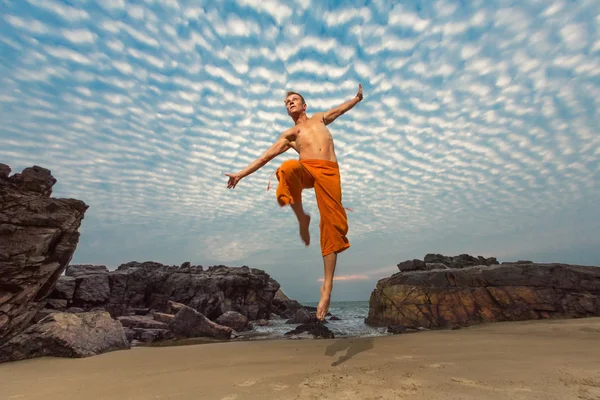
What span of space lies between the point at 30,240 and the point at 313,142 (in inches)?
247

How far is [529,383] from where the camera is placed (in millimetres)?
2014

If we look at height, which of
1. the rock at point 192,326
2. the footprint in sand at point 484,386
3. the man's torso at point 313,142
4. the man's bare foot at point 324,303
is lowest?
the rock at point 192,326

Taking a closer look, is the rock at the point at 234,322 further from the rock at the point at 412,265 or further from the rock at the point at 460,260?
the rock at the point at 460,260

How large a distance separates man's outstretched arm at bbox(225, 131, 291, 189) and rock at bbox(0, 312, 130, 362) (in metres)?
3.76

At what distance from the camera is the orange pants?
120 inches

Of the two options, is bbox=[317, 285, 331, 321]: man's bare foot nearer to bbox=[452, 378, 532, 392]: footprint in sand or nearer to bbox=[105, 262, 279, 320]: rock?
bbox=[452, 378, 532, 392]: footprint in sand

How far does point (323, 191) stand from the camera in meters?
3.26

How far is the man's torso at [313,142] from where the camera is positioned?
3457 mm

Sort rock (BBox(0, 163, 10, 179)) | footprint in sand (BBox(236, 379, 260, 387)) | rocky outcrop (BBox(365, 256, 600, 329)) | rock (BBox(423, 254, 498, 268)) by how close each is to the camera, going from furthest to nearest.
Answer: rock (BBox(423, 254, 498, 268))
rocky outcrop (BBox(365, 256, 600, 329))
rock (BBox(0, 163, 10, 179))
footprint in sand (BBox(236, 379, 260, 387))

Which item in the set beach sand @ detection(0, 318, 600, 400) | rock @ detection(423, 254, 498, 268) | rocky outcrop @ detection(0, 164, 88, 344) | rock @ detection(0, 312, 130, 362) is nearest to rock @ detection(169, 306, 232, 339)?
rocky outcrop @ detection(0, 164, 88, 344)

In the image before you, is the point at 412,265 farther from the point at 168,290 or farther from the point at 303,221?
the point at 168,290

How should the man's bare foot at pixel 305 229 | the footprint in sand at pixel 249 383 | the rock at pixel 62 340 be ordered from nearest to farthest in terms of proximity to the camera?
the footprint in sand at pixel 249 383 < the man's bare foot at pixel 305 229 < the rock at pixel 62 340

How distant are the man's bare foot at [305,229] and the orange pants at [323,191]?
383mm

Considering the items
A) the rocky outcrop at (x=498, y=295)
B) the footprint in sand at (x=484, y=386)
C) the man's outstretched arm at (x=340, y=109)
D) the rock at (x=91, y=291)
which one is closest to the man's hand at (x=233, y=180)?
the man's outstretched arm at (x=340, y=109)
